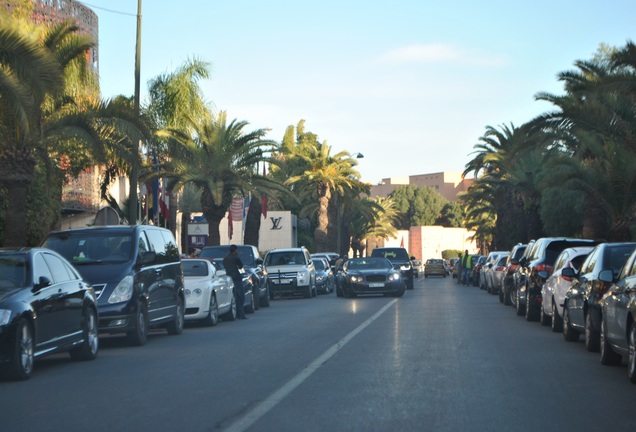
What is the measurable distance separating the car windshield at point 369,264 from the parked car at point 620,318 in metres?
21.9

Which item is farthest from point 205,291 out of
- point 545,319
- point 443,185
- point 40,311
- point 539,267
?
point 443,185

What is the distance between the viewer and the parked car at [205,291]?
20109 millimetres

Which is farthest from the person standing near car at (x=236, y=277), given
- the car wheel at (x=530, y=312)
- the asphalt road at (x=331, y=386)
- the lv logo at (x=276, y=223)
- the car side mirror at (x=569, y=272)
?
the lv logo at (x=276, y=223)

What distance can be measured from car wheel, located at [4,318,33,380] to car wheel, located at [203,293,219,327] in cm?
898

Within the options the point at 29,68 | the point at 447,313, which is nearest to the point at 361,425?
the point at 29,68

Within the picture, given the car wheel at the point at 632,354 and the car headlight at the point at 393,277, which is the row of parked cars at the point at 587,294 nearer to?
the car wheel at the point at 632,354

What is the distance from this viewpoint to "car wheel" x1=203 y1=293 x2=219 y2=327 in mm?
20688

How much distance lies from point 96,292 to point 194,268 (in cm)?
574

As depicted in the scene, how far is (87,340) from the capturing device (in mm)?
13672

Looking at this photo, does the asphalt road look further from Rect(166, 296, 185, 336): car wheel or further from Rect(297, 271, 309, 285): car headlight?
Rect(297, 271, 309, 285): car headlight

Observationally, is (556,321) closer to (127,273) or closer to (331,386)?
(127,273)

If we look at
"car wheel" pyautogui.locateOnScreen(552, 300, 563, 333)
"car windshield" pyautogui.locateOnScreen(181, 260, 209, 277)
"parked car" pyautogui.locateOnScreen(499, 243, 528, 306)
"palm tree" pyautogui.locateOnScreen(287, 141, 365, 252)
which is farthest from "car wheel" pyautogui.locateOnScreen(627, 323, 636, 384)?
"palm tree" pyautogui.locateOnScreen(287, 141, 365, 252)

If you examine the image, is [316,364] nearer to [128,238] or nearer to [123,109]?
[128,238]

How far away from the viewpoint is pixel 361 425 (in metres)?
8.01
